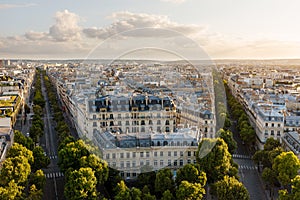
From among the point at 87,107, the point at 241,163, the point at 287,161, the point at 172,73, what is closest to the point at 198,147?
the point at 287,161

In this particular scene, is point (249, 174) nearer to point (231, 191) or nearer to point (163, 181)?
point (231, 191)

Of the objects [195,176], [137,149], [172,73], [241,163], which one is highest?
[172,73]

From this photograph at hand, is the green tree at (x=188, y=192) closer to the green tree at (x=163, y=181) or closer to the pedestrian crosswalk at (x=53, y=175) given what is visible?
the green tree at (x=163, y=181)

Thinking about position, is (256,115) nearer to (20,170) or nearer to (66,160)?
(66,160)

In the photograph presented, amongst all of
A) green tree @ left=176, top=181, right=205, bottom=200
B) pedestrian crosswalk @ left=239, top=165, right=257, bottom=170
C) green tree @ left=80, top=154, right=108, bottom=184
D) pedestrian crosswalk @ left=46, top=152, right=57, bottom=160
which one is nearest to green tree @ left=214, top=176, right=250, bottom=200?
green tree @ left=176, top=181, right=205, bottom=200

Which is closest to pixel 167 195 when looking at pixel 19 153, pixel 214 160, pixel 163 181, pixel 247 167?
pixel 163 181

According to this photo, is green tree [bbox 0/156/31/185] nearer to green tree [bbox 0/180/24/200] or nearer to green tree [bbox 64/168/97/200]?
green tree [bbox 0/180/24/200]

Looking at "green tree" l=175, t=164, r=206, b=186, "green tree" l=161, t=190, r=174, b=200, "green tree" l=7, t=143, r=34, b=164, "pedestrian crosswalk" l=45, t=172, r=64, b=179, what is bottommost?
"pedestrian crosswalk" l=45, t=172, r=64, b=179
